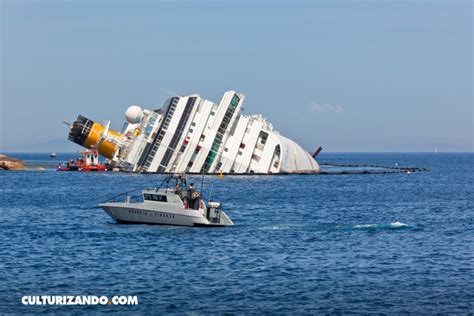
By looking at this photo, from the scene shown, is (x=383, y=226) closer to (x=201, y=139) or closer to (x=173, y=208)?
(x=173, y=208)

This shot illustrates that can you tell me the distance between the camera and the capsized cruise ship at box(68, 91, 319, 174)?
446 ft

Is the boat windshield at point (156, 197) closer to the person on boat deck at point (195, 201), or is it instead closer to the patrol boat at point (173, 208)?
the patrol boat at point (173, 208)

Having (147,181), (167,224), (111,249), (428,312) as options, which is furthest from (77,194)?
(428,312)

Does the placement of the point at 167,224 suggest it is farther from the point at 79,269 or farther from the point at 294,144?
the point at 294,144

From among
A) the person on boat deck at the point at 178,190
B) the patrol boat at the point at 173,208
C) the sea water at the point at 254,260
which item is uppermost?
the person on boat deck at the point at 178,190

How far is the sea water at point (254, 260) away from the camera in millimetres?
40156

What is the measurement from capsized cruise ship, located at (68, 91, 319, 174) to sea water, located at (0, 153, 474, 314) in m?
43.9

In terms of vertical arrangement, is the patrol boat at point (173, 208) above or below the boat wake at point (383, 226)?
above

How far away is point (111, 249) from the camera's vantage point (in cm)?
5519

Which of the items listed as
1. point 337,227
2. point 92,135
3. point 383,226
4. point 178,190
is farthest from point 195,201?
point 92,135

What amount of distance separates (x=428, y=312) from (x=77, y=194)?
76051 mm

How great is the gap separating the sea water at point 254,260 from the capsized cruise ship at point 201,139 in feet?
144

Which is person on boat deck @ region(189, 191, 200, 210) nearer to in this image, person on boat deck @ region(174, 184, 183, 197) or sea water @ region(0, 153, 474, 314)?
person on boat deck @ region(174, 184, 183, 197)

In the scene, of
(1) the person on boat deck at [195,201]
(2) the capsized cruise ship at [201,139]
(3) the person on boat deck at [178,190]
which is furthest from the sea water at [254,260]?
(2) the capsized cruise ship at [201,139]
